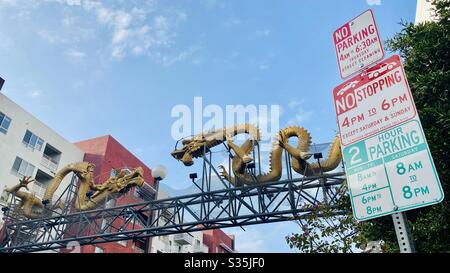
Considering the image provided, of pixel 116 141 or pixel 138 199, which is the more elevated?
pixel 116 141

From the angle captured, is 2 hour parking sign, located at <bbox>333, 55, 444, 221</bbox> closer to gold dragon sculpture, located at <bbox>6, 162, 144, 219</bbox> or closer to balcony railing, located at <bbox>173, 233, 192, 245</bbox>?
gold dragon sculpture, located at <bbox>6, 162, 144, 219</bbox>

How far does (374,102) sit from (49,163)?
89.6ft

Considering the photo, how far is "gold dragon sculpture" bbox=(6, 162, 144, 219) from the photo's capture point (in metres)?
16.8

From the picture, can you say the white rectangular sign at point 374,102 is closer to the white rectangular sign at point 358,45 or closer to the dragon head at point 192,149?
the white rectangular sign at point 358,45

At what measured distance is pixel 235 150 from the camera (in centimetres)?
1361

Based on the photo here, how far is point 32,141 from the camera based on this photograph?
2545cm

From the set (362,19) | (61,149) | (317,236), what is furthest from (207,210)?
(61,149)

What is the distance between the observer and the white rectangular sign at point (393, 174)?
2.18m

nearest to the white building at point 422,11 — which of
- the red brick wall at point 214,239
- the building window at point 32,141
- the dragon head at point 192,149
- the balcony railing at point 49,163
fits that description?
the dragon head at point 192,149

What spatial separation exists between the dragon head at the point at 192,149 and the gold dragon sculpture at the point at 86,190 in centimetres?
308

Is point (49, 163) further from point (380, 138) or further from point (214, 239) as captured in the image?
point (380, 138)
